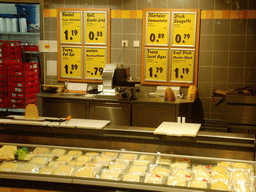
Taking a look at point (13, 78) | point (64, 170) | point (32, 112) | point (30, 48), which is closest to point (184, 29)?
point (32, 112)

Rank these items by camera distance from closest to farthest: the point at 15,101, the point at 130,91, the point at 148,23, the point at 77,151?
the point at 77,151 < the point at 130,91 < the point at 148,23 < the point at 15,101

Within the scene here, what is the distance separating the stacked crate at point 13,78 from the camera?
8359mm

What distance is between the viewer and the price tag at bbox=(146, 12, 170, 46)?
632 cm

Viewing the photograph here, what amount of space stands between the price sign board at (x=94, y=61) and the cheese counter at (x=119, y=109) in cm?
79

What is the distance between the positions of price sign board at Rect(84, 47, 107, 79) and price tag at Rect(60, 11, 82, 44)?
324 millimetres

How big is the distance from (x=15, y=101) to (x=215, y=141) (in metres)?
6.73

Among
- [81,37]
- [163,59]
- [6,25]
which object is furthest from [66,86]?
[6,25]

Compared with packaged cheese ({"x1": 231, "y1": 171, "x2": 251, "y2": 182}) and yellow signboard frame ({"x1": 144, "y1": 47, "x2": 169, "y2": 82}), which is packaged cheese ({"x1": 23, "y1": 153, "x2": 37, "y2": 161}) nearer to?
packaged cheese ({"x1": 231, "y1": 171, "x2": 251, "y2": 182})

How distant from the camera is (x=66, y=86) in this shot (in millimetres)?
6594

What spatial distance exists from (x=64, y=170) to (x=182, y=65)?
4.32 m

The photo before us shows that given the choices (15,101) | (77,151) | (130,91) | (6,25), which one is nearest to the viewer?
(77,151)

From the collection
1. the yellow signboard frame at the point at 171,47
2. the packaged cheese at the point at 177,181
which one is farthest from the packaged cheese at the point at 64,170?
the yellow signboard frame at the point at 171,47

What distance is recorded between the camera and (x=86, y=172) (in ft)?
8.20

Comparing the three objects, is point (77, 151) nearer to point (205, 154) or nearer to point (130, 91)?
point (205, 154)
